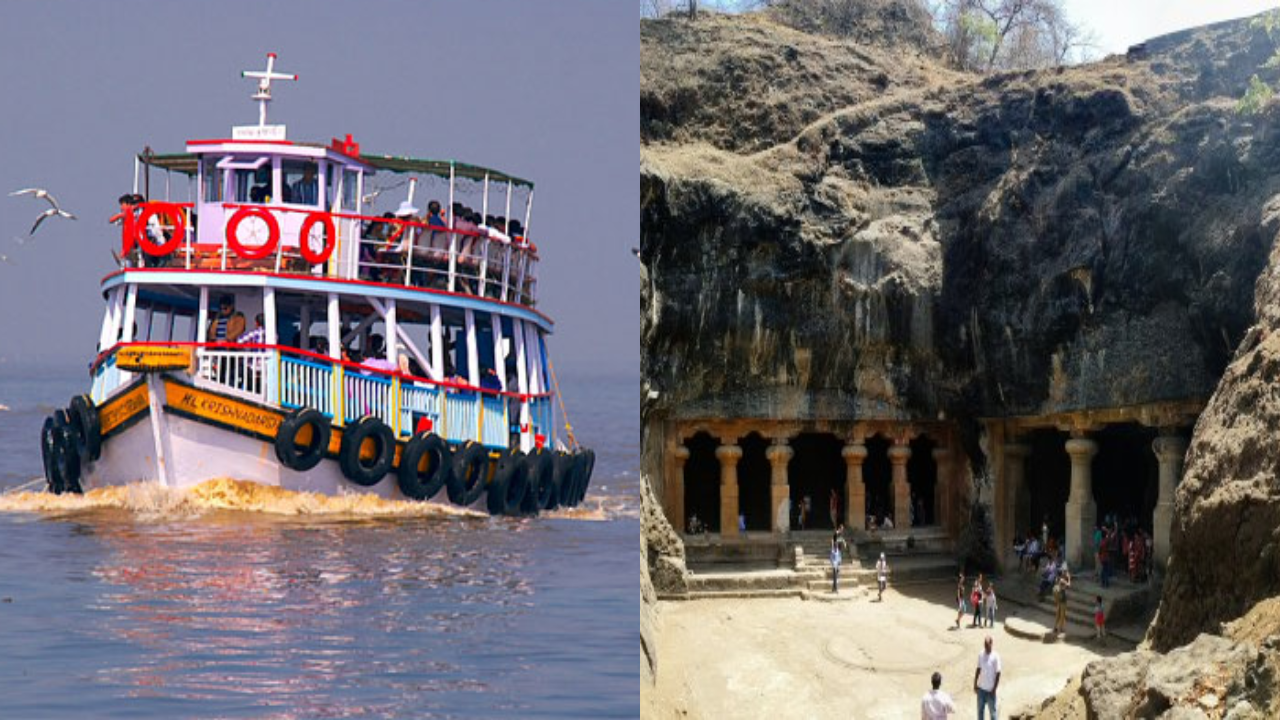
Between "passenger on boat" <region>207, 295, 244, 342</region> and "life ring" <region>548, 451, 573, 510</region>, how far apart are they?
5113mm

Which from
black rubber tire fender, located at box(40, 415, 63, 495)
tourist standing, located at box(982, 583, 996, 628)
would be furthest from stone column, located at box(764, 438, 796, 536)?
black rubber tire fender, located at box(40, 415, 63, 495)

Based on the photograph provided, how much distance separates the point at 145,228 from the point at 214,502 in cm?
362

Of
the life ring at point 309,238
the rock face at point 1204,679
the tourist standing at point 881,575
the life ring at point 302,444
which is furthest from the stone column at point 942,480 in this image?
the rock face at point 1204,679

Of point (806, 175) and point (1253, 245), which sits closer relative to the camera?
point (1253, 245)

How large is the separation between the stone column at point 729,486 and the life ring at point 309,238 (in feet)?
26.1

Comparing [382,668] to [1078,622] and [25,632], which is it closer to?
[25,632]

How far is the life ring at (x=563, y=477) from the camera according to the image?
22.1 m

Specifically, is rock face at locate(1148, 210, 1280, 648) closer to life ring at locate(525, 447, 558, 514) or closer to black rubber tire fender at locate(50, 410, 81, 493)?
life ring at locate(525, 447, 558, 514)

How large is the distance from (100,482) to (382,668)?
9.66m

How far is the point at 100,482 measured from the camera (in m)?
18.6

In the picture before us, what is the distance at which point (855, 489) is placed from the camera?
2502 centimetres

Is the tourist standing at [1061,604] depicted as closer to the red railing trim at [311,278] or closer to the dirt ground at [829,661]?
the dirt ground at [829,661]

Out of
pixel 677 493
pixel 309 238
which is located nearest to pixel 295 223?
pixel 309 238

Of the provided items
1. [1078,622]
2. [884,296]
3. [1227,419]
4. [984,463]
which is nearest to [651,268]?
[884,296]
